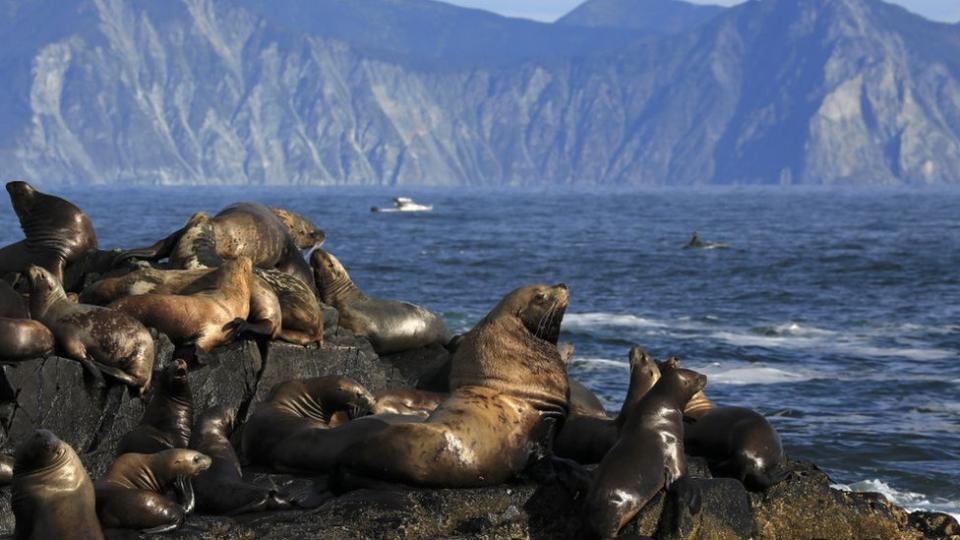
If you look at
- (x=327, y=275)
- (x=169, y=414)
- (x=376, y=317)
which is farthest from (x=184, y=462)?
(x=327, y=275)

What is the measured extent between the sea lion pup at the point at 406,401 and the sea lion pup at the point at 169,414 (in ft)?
3.82

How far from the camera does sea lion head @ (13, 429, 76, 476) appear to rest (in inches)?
299

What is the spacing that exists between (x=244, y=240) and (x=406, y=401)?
3795mm

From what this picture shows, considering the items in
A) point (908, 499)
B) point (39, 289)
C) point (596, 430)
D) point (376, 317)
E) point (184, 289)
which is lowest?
point (908, 499)

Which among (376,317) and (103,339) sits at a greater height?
(103,339)

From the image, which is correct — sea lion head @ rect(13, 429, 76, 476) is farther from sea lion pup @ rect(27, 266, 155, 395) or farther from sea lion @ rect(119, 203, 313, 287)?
sea lion @ rect(119, 203, 313, 287)

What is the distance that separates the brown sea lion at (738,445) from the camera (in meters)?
9.30

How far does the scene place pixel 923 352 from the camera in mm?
25562

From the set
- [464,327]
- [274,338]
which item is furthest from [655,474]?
[464,327]

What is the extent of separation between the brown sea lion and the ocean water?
456 centimetres

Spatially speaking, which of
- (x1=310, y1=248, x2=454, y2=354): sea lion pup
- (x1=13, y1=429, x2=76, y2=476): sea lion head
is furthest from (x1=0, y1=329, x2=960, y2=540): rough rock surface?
(x1=310, y1=248, x2=454, y2=354): sea lion pup

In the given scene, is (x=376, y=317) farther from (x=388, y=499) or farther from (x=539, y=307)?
(x=388, y=499)

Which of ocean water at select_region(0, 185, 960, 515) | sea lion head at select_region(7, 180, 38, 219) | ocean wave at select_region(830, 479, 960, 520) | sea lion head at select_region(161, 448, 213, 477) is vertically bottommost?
ocean water at select_region(0, 185, 960, 515)

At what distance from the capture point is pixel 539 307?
9695 mm
